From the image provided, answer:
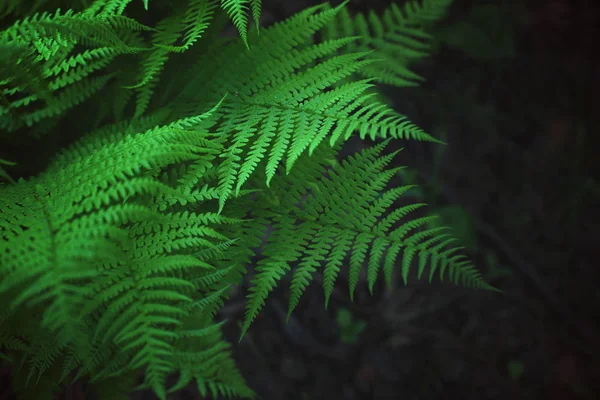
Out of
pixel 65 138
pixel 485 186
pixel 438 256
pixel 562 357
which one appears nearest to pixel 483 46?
pixel 485 186

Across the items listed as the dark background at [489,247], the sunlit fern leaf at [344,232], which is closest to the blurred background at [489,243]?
the dark background at [489,247]

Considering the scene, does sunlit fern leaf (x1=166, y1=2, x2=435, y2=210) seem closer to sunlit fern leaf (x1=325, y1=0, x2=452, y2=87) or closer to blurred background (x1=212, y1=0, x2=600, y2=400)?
sunlit fern leaf (x1=325, y1=0, x2=452, y2=87)

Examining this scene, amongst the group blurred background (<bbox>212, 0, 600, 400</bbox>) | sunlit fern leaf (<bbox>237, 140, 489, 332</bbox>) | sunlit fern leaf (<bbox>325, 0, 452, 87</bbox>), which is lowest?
blurred background (<bbox>212, 0, 600, 400</bbox>)

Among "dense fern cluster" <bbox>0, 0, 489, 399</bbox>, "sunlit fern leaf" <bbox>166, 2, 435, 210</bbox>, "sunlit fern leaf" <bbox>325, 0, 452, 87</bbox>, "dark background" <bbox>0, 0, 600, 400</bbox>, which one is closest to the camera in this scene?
"dense fern cluster" <bbox>0, 0, 489, 399</bbox>

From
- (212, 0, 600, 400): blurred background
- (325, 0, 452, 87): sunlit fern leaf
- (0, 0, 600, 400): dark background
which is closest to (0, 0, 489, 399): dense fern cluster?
(325, 0, 452, 87): sunlit fern leaf

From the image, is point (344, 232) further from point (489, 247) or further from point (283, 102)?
point (489, 247)

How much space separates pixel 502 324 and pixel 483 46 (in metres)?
1.99

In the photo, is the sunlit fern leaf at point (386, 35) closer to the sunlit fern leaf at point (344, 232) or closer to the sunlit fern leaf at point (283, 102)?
the sunlit fern leaf at point (283, 102)

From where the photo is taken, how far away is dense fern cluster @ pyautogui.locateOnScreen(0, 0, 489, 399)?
1.10m

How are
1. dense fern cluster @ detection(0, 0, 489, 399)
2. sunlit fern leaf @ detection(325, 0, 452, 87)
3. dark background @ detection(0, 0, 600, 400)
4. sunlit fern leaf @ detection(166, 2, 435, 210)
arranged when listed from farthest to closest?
dark background @ detection(0, 0, 600, 400) < sunlit fern leaf @ detection(325, 0, 452, 87) < sunlit fern leaf @ detection(166, 2, 435, 210) < dense fern cluster @ detection(0, 0, 489, 399)

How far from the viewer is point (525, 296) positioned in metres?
3.11

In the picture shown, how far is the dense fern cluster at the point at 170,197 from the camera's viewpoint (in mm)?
1102

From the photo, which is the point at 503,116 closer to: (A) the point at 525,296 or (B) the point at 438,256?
(A) the point at 525,296

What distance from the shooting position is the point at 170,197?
1.32m
